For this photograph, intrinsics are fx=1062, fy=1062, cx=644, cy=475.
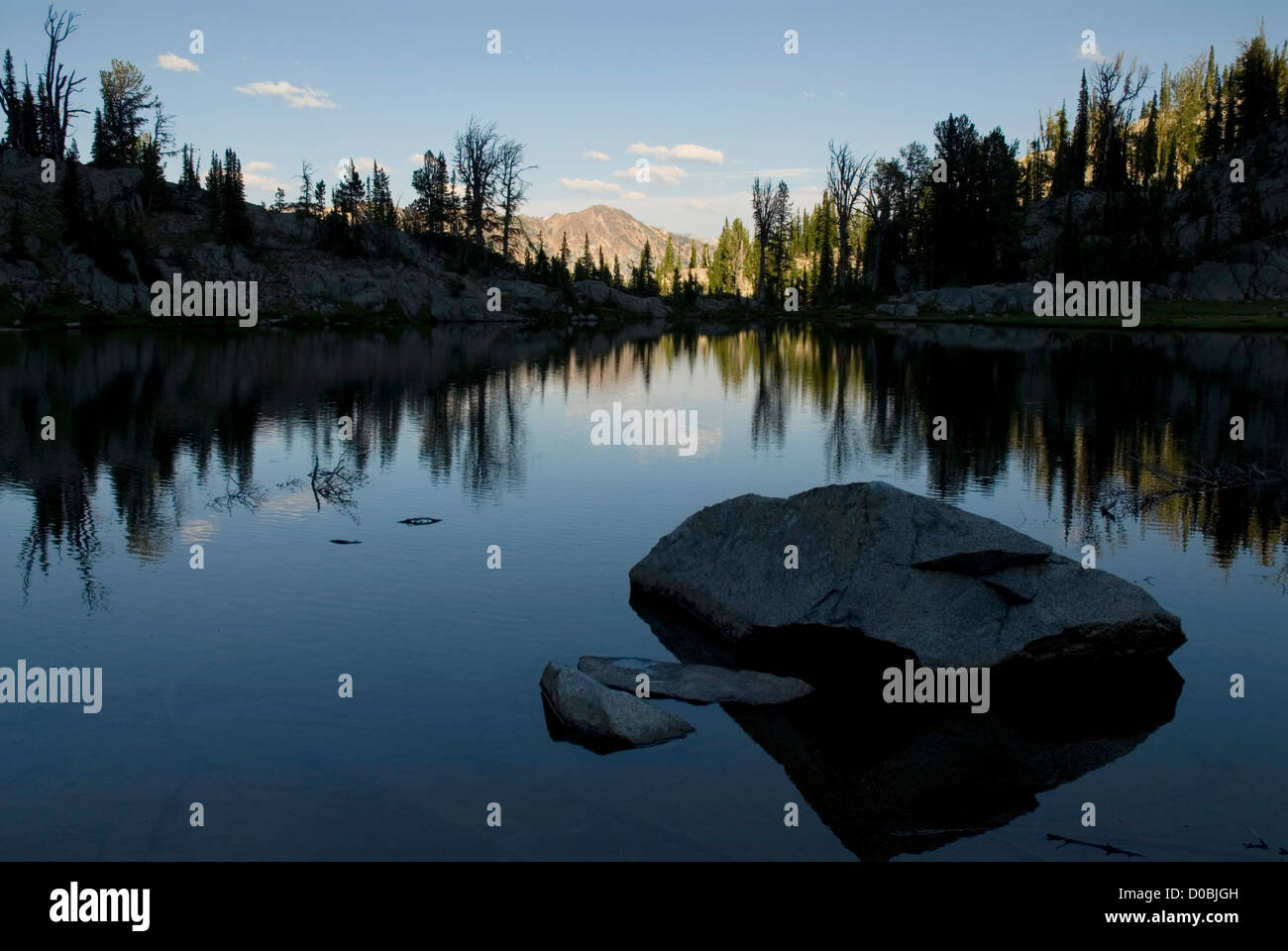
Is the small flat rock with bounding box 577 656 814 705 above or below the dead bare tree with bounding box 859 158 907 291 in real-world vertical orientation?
below

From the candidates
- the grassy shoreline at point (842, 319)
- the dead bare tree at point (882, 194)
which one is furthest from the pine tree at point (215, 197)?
the dead bare tree at point (882, 194)

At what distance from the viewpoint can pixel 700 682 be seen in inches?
546

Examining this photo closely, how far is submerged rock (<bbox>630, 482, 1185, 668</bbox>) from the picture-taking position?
14.1 m

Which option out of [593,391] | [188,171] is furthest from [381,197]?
[593,391]

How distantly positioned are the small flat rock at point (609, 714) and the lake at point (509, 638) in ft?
0.88

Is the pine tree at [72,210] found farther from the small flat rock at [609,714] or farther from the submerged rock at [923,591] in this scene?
the small flat rock at [609,714]

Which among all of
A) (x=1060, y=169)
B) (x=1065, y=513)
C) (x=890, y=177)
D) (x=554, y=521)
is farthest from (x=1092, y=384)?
(x=1060, y=169)

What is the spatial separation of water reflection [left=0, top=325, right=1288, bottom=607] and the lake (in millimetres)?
243

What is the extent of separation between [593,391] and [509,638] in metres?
35.3

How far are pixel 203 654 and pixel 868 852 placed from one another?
9640mm

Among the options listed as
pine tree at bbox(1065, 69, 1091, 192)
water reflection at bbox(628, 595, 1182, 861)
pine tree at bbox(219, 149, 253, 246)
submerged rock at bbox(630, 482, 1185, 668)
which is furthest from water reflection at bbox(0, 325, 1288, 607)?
pine tree at bbox(1065, 69, 1091, 192)

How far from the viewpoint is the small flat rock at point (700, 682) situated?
13.6 meters

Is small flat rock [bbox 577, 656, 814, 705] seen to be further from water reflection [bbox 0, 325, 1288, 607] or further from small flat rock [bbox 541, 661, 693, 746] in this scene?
water reflection [bbox 0, 325, 1288, 607]

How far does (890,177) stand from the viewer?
134750 mm
